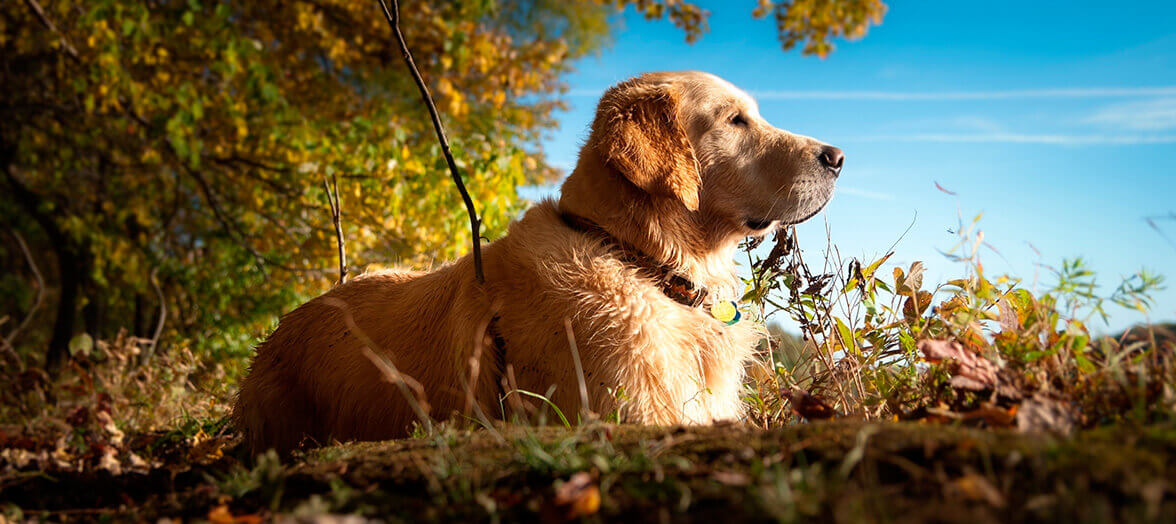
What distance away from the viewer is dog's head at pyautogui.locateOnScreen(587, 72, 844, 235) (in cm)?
322

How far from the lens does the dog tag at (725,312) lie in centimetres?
322

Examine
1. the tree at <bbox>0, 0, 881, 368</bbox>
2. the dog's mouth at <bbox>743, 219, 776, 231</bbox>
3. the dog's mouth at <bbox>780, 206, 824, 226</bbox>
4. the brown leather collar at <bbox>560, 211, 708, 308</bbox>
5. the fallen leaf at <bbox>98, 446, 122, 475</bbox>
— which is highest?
the tree at <bbox>0, 0, 881, 368</bbox>

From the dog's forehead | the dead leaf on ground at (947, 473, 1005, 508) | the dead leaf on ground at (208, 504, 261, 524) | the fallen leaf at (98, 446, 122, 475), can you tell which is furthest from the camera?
the dog's forehead

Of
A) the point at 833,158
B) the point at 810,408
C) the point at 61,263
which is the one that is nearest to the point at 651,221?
the point at 833,158

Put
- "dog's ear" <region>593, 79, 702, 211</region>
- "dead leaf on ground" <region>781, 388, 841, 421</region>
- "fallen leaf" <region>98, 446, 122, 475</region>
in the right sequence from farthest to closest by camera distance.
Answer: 1. "dog's ear" <region>593, 79, 702, 211</region>
2. "fallen leaf" <region>98, 446, 122, 475</region>
3. "dead leaf on ground" <region>781, 388, 841, 421</region>

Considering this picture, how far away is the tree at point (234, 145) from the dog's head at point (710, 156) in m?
3.80

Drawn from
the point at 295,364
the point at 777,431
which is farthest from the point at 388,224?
the point at 777,431

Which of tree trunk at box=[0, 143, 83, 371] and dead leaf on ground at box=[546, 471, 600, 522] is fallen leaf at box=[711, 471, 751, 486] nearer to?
dead leaf on ground at box=[546, 471, 600, 522]

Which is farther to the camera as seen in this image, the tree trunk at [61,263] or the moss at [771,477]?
the tree trunk at [61,263]

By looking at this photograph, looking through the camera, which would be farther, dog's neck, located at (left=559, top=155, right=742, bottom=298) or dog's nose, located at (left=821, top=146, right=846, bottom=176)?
dog's nose, located at (left=821, top=146, right=846, bottom=176)

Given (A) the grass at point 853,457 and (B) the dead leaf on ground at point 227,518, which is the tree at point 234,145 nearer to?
(A) the grass at point 853,457

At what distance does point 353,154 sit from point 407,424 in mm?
5871

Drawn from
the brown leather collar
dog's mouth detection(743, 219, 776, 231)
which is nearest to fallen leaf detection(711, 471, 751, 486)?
the brown leather collar

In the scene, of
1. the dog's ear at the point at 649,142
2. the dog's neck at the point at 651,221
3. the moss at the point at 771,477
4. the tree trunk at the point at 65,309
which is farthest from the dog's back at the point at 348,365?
the tree trunk at the point at 65,309
